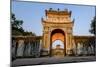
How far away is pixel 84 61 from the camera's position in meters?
3.95

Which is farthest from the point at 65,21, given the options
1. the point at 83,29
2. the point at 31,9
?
the point at 31,9

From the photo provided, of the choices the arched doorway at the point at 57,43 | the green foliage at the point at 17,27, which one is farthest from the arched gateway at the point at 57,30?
the green foliage at the point at 17,27

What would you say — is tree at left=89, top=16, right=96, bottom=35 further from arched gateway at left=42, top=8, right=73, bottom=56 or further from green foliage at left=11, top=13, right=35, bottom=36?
green foliage at left=11, top=13, right=35, bottom=36

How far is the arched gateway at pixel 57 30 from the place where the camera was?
3697 mm

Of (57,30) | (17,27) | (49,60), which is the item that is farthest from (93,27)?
(17,27)

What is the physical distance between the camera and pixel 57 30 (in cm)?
377

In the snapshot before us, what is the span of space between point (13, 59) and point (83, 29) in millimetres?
1347

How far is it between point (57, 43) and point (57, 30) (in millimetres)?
221

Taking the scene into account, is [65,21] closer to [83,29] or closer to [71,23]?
[71,23]

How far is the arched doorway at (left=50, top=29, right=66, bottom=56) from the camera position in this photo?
12.3 feet

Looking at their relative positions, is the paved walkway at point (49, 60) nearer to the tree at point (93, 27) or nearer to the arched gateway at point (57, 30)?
the arched gateway at point (57, 30)

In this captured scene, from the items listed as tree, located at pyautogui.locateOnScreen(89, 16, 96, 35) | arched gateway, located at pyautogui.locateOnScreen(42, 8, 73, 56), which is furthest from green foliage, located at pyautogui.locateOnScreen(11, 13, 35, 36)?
tree, located at pyautogui.locateOnScreen(89, 16, 96, 35)
